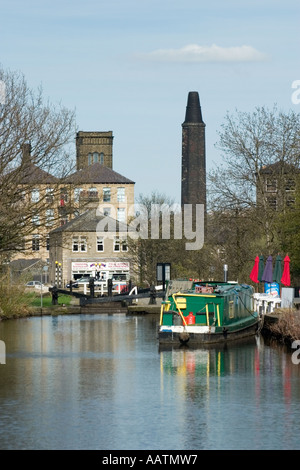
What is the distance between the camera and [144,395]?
27.7 m

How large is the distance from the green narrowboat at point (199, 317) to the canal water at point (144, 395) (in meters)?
0.94

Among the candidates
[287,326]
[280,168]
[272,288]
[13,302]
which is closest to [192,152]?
[280,168]

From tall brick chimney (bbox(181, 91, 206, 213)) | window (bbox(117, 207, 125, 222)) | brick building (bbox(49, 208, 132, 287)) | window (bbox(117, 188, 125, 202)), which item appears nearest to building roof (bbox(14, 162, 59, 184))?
brick building (bbox(49, 208, 132, 287))

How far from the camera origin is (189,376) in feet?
103

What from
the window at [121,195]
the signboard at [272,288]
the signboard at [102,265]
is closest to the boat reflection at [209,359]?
the signboard at [272,288]

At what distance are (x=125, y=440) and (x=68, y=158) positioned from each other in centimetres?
3431

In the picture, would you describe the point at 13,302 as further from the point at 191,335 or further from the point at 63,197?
the point at 191,335

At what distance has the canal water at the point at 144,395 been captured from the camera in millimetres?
21688

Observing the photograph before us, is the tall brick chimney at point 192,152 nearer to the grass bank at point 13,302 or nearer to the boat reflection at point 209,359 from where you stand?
the grass bank at point 13,302

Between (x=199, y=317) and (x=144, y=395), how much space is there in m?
13.7

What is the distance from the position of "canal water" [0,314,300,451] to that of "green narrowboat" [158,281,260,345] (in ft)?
3.10

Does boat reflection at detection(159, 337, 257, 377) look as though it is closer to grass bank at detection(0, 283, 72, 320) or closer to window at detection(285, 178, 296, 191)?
grass bank at detection(0, 283, 72, 320)

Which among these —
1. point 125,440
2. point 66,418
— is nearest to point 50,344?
point 66,418
